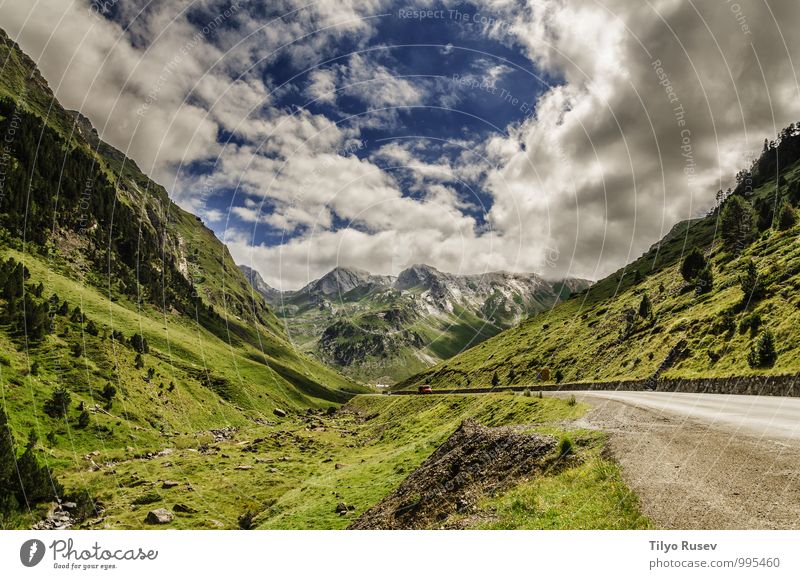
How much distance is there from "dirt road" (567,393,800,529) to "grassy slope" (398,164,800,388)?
23.0 meters

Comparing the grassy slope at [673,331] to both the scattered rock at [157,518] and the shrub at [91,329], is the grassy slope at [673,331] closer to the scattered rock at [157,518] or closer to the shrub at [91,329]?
the scattered rock at [157,518]

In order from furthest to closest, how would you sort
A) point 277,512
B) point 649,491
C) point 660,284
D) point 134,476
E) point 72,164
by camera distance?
1. point 72,164
2. point 660,284
3. point 134,476
4. point 277,512
5. point 649,491

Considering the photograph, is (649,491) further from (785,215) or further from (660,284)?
(660,284)

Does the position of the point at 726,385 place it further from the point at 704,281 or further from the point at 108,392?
the point at 108,392

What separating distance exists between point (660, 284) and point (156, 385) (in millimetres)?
149220

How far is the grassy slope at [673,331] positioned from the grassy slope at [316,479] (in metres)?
28.8

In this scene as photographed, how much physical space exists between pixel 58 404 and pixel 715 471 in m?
78.3

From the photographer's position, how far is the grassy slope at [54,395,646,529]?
594 inches

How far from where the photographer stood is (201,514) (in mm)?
39625

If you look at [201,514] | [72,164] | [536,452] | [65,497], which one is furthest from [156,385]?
[72,164]

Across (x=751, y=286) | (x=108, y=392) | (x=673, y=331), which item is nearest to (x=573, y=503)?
(x=751, y=286)

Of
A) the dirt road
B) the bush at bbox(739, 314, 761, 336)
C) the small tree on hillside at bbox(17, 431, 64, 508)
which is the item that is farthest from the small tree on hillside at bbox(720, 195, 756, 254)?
the small tree on hillside at bbox(17, 431, 64, 508)

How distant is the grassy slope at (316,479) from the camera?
15.1 metres
